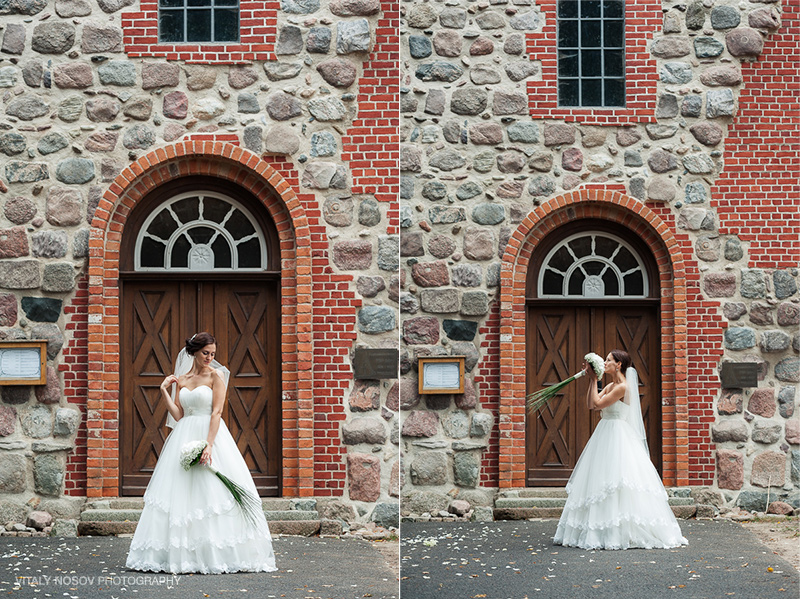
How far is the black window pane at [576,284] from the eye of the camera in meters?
7.13

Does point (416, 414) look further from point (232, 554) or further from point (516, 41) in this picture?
point (516, 41)

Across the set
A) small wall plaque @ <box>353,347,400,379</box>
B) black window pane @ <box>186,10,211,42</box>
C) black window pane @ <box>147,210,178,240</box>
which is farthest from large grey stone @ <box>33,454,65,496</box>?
black window pane @ <box>186,10,211,42</box>

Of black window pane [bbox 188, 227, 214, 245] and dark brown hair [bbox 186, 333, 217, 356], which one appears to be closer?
dark brown hair [bbox 186, 333, 217, 356]

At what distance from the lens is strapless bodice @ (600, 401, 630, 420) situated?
22.0ft

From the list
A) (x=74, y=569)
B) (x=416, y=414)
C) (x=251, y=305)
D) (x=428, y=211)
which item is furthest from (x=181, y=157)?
(x=74, y=569)

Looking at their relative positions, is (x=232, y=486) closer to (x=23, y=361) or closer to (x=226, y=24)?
(x=23, y=361)

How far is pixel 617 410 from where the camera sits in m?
6.71

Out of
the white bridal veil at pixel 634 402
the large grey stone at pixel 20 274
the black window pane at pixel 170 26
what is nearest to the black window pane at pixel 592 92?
the white bridal veil at pixel 634 402

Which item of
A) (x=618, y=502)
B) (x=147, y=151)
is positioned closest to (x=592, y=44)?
(x=618, y=502)

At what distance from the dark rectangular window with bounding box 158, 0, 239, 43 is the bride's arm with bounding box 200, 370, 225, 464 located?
3160 millimetres

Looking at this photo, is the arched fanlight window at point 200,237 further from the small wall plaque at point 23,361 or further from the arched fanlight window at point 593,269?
the arched fanlight window at point 593,269

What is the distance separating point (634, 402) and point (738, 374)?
38.3 inches

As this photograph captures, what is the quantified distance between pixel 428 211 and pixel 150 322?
2.54 m

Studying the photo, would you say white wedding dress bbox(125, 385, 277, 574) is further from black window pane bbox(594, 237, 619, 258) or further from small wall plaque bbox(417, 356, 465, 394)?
black window pane bbox(594, 237, 619, 258)
